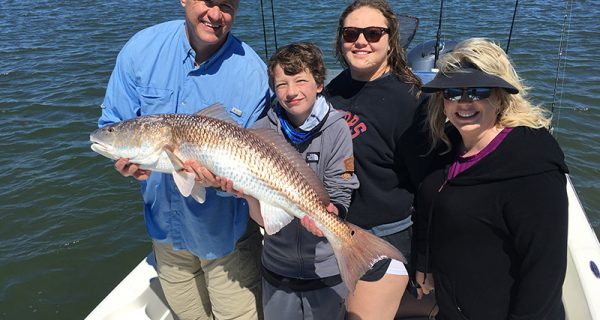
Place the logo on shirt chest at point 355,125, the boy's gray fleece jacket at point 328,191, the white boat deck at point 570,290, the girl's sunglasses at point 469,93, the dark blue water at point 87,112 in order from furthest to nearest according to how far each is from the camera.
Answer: the dark blue water at point 87,112 < the white boat deck at point 570,290 < the logo on shirt chest at point 355,125 < the boy's gray fleece jacket at point 328,191 < the girl's sunglasses at point 469,93

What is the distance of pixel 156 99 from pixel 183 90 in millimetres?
197

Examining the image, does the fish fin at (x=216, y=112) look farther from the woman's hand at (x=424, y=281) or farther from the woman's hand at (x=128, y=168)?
the woman's hand at (x=424, y=281)

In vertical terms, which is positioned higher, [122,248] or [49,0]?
[49,0]

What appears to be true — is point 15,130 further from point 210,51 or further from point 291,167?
point 291,167

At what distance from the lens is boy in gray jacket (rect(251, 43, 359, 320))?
290cm

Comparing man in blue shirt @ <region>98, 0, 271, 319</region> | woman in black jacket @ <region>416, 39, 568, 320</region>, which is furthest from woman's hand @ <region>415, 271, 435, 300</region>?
man in blue shirt @ <region>98, 0, 271, 319</region>

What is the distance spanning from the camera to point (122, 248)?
671 cm

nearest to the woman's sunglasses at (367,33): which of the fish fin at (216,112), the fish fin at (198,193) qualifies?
the fish fin at (216,112)

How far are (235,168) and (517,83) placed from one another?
1666mm

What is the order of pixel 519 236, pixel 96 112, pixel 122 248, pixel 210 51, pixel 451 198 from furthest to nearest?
pixel 96 112, pixel 122 248, pixel 210 51, pixel 451 198, pixel 519 236

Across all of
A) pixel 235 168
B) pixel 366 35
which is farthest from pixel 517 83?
pixel 235 168

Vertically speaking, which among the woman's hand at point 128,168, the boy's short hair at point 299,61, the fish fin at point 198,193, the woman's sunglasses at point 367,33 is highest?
the woman's sunglasses at point 367,33

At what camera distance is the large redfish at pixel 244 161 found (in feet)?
9.27

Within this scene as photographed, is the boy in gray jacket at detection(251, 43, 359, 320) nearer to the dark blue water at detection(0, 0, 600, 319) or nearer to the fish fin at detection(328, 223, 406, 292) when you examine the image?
the fish fin at detection(328, 223, 406, 292)
